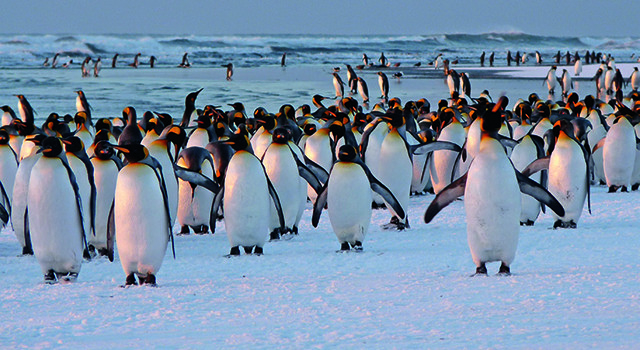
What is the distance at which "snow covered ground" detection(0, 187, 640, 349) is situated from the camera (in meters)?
3.57

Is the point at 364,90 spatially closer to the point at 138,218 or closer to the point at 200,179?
the point at 200,179

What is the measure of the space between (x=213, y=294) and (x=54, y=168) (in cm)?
131

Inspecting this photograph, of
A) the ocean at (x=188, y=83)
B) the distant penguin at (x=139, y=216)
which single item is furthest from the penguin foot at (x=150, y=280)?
the ocean at (x=188, y=83)

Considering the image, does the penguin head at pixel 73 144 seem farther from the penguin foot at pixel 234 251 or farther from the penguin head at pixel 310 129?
the penguin head at pixel 310 129

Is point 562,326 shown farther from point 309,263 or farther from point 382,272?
point 309,263

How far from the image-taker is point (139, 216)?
15.9 feet

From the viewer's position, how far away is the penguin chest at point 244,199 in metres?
5.85

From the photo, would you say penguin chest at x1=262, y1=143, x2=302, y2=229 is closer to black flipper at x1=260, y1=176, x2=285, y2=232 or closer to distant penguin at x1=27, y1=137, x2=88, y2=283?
black flipper at x1=260, y1=176, x2=285, y2=232

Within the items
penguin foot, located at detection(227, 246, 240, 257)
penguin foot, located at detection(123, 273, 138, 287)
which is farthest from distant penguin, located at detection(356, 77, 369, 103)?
penguin foot, located at detection(123, 273, 138, 287)

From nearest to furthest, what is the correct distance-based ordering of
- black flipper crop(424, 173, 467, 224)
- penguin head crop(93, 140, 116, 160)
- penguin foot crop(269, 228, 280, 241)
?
black flipper crop(424, 173, 467, 224) < penguin head crop(93, 140, 116, 160) < penguin foot crop(269, 228, 280, 241)

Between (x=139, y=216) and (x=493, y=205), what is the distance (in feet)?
6.96

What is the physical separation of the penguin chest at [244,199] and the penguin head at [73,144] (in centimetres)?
105

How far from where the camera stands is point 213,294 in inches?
178

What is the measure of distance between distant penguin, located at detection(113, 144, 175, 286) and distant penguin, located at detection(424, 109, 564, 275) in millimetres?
1900
